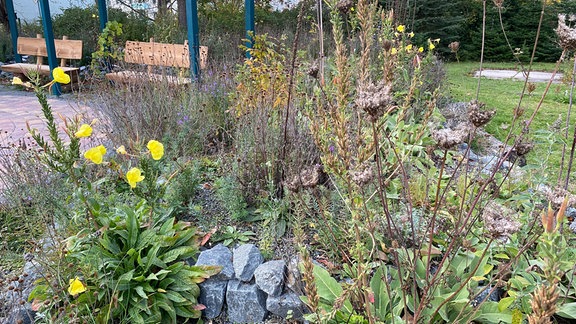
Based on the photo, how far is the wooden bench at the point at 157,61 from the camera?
480cm

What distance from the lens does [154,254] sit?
2.17 m

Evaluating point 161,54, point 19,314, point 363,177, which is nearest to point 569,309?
point 363,177

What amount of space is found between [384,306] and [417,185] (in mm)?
1056

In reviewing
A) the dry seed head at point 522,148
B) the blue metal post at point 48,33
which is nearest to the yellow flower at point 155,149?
the dry seed head at point 522,148

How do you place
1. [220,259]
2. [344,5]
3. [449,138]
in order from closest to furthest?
[449,138] → [344,5] → [220,259]

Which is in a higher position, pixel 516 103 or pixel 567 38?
pixel 567 38

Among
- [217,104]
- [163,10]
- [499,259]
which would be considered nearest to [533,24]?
[163,10]

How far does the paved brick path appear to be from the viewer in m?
5.57

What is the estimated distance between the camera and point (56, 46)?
26.7ft

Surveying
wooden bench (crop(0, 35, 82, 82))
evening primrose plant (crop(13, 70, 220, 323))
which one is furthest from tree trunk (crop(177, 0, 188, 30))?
evening primrose plant (crop(13, 70, 220, 323))

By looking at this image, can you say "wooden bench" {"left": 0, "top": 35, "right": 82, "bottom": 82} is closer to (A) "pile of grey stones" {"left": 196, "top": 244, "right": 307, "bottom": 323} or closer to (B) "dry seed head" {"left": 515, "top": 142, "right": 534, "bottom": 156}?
(A) "pile of grey stones" {"left": 196, "top": 244, "right": 307, "bottom": 323}

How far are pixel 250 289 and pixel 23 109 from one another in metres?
6.11

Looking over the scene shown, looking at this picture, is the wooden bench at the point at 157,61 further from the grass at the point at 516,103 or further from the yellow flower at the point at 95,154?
the grass at the point at 516,103

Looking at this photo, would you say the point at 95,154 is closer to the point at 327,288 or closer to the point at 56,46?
the point at 327,288
